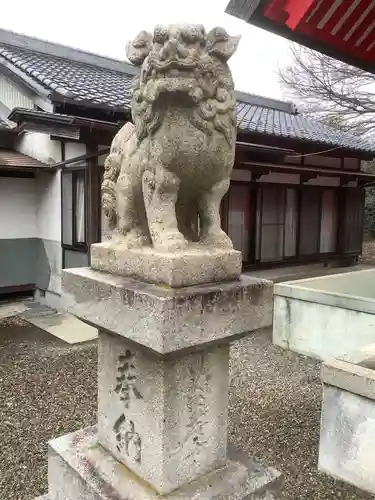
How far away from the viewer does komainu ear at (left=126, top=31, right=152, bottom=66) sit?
1.75 m

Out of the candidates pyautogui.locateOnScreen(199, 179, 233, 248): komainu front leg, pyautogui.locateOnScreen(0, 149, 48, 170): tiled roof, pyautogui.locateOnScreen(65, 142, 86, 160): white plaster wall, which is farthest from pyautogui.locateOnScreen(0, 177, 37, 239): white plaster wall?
pyautogui.locateOnScreen(199, 179, 233, 248): komainu front leg

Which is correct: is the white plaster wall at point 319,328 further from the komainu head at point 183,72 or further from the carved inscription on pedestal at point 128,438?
the komainu head at point 183,72

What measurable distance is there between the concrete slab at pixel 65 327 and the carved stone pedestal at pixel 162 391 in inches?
155

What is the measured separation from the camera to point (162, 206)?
1845 millimetres

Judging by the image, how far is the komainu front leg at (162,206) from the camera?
179 cm

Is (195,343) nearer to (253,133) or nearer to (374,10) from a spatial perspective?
(374,10)

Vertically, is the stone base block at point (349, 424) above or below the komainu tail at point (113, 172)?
below

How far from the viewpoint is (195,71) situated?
163 cm

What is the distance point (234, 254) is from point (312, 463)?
2.30 meters

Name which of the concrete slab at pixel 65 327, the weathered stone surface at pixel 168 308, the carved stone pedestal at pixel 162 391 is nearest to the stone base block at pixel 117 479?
the carved stone pedestal at pixel 162 391

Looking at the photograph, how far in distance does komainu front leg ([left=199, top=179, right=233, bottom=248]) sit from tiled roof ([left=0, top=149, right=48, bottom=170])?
5435mm

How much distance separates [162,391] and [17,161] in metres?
6.08

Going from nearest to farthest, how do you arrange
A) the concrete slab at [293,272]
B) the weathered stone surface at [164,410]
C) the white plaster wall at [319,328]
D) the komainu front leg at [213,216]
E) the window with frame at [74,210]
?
the weathered stone surface at [164,410] < the komainu front leg at [213,216] < the white plaster wall at [319,328] < the window with frame at [74,210] < the concrete slab at [293,272]

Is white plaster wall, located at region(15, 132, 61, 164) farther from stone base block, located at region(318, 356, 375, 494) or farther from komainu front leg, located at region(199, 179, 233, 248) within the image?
stone base block, located at region(318, 356, 375, 494)
